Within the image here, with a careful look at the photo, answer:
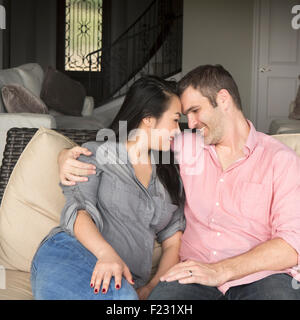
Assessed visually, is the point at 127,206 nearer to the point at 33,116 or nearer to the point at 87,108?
the point at 33,116

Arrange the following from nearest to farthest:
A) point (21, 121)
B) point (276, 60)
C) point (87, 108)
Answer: point (21, 121)
point (87, 108)
point (276, 60)

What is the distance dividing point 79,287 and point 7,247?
22.4 inches

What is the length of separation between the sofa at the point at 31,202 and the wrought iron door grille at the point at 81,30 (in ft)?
28.0

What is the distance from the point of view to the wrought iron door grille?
10.4 meters

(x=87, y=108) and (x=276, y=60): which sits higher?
(x=276, y=60)

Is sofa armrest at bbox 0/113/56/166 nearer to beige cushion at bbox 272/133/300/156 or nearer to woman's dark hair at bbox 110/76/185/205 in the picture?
woman's dark hair at bbox 110/76/185/205


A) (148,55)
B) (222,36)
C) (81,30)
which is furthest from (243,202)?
(81,30)

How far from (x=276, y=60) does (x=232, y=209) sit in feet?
20.7

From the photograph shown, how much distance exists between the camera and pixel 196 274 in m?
1.56

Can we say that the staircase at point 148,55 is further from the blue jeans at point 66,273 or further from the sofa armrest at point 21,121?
the blue jeans at point 66,273

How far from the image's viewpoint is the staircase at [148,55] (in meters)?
8.56

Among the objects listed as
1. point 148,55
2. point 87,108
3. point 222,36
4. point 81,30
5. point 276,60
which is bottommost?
point 87,108
